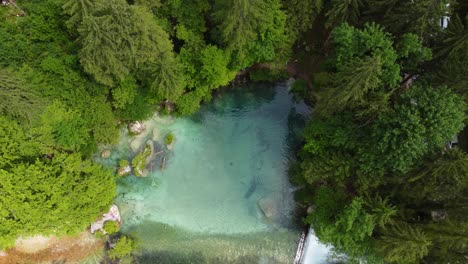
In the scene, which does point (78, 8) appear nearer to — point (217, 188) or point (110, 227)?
point (110, 227)

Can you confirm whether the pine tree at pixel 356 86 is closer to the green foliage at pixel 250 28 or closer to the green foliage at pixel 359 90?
the green foliage at pixel 359 90

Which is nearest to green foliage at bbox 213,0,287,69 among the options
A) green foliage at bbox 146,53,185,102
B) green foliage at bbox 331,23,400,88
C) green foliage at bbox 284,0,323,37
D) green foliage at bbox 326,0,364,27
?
green foliage at bbox 284,0,323,37

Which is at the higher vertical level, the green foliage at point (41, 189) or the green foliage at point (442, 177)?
the green foliage at point (442, 177)

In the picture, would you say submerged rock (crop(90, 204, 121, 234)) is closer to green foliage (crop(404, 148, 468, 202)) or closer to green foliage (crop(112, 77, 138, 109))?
green foliage (crop(112, 77, 138, 109))

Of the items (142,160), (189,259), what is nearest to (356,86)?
(142,160)

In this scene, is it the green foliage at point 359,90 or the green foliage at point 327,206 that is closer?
the green foliage at point 359,90

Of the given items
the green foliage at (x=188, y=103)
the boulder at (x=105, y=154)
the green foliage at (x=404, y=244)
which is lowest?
the boulder at (x=105, y=154)

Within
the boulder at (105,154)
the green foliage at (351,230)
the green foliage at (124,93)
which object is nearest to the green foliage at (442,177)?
the green foliage at (351,230)
